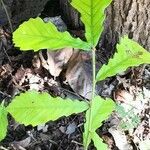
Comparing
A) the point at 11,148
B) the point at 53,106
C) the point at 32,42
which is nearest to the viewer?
the point at 32,42

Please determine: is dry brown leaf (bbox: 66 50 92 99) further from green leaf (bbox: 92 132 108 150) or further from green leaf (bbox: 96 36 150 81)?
green leaf (bbox: 96 36 150 81)

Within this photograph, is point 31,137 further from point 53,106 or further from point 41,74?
point 53,106

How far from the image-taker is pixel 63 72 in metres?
2.42

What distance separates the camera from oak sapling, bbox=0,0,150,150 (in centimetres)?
107

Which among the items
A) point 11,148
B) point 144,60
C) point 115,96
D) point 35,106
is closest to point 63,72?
point 115,96

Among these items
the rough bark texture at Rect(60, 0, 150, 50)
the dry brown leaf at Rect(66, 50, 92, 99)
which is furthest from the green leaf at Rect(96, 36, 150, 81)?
the dry brown leaf at Rect(66, 50, 92, 99)

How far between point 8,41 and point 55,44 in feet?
4.89

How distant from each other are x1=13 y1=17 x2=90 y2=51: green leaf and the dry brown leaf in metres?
1.21

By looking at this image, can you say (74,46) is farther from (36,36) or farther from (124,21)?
(124,21)

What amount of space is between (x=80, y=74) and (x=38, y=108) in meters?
1.04

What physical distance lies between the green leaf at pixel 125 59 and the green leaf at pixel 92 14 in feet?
0.46

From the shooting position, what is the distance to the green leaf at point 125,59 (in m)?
1.19

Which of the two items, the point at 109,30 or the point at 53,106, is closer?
the point at 53,106

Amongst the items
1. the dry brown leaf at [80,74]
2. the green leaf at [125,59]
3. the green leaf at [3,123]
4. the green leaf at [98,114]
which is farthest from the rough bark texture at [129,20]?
the green leaf at [3,123]
